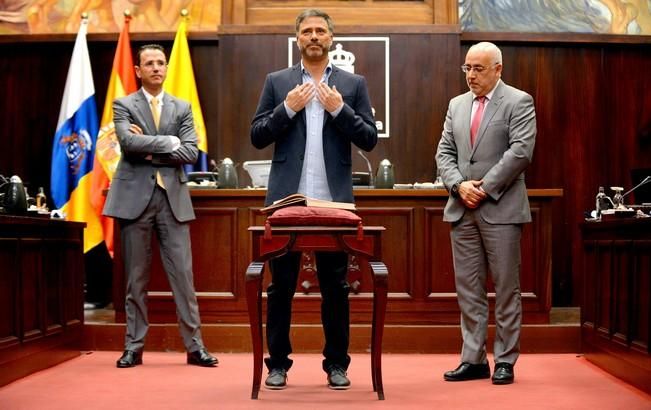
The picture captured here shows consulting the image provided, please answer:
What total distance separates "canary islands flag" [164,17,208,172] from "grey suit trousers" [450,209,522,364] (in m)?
3.71

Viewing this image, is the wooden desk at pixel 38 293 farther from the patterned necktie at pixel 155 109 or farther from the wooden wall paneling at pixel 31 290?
the patterned necktie at pixel 155 109

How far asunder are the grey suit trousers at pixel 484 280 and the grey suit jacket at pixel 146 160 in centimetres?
158

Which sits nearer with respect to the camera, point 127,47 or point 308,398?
point 308,398

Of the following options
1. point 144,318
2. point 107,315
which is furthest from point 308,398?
point 107,315

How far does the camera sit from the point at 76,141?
809 cm

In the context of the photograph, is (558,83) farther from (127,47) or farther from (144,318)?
(144,318)

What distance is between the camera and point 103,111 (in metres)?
8.20

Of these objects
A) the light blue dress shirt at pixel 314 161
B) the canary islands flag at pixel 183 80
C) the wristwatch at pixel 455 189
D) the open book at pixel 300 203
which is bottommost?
the open book at pixel 300 203

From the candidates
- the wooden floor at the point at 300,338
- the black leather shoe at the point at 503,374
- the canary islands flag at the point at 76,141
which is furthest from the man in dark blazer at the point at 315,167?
the canary islands flag at the point at 76,141

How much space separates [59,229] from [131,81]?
2.70 meters

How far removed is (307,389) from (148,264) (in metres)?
1.49

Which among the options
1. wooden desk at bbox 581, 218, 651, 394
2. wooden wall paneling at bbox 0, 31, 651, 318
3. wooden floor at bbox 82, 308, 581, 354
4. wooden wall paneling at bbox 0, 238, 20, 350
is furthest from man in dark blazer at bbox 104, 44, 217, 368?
wooden wall paneling at bbox 0, 31, 651, 318

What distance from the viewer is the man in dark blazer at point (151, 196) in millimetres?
5230

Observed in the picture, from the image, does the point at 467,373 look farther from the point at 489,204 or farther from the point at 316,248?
the point at 316,248
